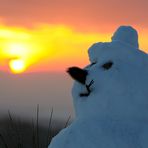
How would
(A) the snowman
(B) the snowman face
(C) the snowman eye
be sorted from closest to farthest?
(A) the snowman
(B) the snowman face
(C) the snowman eye

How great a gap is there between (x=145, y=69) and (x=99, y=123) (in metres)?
0.53

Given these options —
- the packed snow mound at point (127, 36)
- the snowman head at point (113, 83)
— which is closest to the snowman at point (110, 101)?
the snowman head at point (113, 83)

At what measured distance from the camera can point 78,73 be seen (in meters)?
3.86

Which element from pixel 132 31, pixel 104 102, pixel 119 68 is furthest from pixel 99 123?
pixel 132 31

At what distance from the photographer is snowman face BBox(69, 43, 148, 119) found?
3.73m

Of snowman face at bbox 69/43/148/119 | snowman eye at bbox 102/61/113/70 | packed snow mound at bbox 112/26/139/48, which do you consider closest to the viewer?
snowman face at bbox 69/43/148/119

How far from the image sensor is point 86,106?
12.7 feet

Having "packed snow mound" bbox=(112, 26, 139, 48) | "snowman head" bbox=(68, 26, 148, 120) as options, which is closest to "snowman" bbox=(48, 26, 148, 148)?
"snowman head" bbox=(68, 26, 148, 120)

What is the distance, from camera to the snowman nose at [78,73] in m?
3.80

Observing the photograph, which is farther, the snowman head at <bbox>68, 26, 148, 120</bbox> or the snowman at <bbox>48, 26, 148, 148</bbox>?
the snowman head at <bbox>68, 26, 148, 120</bbox>

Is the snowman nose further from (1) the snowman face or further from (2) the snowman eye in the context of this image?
(2) the snowman eye

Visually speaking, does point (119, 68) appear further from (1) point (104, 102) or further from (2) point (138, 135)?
(2) point (138, 135)

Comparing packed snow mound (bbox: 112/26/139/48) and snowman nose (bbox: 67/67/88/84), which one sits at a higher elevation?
packed snow mound (bbox: 112/26/139/48)

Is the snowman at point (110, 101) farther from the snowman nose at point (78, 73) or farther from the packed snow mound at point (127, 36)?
the packed snow mound at point (127, 36)
